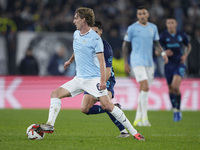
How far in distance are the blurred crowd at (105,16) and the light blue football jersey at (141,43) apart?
6.27 metres

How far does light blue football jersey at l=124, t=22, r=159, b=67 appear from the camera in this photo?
1077 centimetres

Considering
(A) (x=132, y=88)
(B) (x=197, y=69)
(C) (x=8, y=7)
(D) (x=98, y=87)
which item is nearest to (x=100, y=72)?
(D) (x=98, y=87)

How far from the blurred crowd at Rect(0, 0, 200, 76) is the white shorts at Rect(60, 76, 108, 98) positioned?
1003cm

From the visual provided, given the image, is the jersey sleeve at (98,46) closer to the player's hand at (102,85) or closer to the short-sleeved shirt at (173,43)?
the player's hand at (102,85)

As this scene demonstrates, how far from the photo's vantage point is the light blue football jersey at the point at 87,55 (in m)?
7.04

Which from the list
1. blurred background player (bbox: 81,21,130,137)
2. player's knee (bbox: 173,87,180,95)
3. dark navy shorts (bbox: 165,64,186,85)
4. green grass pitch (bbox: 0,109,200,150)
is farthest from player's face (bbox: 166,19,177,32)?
blurred background player (bbox: 81,21,130,137)

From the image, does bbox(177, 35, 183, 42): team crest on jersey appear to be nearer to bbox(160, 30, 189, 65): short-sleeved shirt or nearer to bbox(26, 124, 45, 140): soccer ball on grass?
bbox(160, 30, 189, 65): short-sleeved shirt

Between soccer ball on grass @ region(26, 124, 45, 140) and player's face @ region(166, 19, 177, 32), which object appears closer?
soccer ball on grass @ region(26, 124, 45, 140)

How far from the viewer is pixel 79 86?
7.16 meters

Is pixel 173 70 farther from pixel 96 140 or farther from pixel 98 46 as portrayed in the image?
pixel 98 46

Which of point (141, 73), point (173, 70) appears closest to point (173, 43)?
point (173, 70)

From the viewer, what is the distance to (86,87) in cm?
712

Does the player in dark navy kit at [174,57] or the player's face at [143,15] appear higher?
the player's face at [143,15]

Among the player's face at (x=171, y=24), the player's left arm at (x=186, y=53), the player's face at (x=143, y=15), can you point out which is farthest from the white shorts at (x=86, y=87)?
the player's face at (x=171, y=24)
